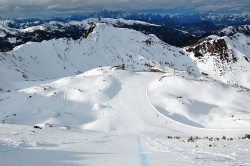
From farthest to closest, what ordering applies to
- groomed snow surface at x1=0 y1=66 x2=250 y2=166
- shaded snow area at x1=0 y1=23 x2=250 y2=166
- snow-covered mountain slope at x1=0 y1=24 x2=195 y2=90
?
snow-covered mountain slope at x1=0 y1=24 x2=195 y2=90
groomed snow surface at x1=0 y1=66 x2=250 y2=166
shaded snow area at x1=0 y1=23 x2=250 y2=166

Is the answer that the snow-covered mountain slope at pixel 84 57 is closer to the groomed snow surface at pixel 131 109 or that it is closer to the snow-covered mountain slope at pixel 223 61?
the snow-covered mountain slope at pixel 223 61

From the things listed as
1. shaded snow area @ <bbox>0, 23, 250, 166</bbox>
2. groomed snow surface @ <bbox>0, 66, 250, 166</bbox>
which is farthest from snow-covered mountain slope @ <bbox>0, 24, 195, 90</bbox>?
shaded snow area @ <bbox>0, 23, 250, 166</bbox>

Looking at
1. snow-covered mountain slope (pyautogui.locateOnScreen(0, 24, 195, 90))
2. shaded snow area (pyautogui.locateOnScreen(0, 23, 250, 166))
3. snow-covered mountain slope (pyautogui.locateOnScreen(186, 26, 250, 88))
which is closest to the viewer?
shaded snow area (pyautogui.locateOnScreen(0, 23, 250, 166))

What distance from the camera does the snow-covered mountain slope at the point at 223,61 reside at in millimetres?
162125

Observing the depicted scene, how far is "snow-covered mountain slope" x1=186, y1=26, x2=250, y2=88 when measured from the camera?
532 ft

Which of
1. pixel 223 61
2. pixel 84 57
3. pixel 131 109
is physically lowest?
pixel 223 61

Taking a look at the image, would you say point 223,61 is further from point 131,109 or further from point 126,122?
point 126,122

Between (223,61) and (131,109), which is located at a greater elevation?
(131,109)

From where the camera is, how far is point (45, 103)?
47438 mm

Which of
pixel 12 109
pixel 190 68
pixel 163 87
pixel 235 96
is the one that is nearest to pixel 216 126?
pixel 235 96

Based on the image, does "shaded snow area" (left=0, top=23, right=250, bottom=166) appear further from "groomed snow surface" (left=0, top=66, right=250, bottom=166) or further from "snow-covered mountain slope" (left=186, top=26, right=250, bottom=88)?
"snow-covered mountain slope" (left=186, top=26, right=250, bottom=88)

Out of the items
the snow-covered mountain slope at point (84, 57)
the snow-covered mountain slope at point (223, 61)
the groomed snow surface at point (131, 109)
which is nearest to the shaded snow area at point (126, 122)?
the groomed snow surface at point (131, 109)

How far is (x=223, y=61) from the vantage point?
176 metres

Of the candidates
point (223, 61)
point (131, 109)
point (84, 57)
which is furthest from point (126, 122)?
point (84, 57)
